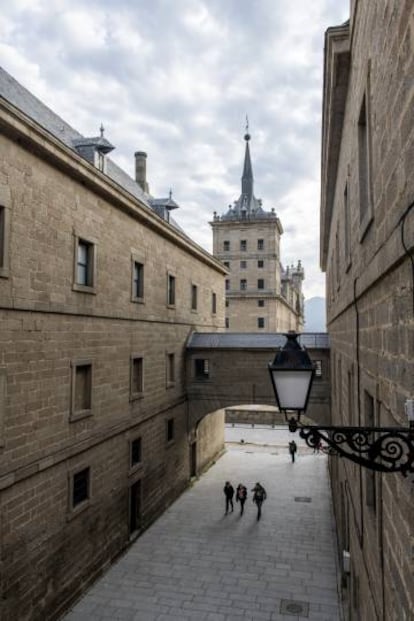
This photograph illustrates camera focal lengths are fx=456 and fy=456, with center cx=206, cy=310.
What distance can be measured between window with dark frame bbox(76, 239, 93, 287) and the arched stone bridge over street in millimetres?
10100

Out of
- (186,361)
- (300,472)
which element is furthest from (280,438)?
(186,361)

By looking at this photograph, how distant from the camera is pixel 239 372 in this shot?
22.7 metres

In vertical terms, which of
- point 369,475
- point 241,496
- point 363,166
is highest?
point 363,166

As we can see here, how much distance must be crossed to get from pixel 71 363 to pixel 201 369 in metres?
11.8

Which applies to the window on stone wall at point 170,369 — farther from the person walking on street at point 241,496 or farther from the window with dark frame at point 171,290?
the person walking on street at point 241,496

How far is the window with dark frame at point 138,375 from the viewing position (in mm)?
17531

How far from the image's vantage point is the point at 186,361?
23.7m

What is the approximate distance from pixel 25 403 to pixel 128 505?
740 cm

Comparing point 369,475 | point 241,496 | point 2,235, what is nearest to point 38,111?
point 2,235

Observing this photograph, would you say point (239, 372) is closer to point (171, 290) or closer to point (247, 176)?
point (171, 290)

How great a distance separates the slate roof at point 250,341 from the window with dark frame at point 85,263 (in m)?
10.1

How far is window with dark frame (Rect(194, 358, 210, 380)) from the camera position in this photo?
23.6 meters

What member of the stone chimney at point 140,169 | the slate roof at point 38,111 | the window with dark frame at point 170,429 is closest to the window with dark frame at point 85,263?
the slate roof at point 38,111

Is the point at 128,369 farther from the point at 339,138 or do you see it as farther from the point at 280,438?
the point at 280,438
